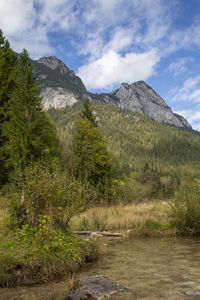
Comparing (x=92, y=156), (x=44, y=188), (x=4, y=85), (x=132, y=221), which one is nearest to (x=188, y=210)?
(x=132, y=221)

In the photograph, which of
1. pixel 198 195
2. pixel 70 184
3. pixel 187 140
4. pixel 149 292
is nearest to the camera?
pixel 149 292

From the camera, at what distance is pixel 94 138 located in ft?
83.7

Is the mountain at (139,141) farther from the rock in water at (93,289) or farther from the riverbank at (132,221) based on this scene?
the rock in water at (93,289)

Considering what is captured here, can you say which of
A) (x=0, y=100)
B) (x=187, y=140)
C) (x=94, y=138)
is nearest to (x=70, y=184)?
(x=0, y=100)

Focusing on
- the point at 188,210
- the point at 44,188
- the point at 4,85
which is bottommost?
the point at 188,210

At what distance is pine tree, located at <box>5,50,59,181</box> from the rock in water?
1472cm

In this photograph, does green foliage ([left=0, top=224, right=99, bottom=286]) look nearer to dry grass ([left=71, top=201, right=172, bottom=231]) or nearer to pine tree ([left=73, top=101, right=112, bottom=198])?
dry grass ([left=71, top=201, right=172, bottom=231])

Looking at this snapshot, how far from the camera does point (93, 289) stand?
159 inches

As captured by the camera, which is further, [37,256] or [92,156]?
[92,156]

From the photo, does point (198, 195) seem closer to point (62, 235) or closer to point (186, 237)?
point (186, 237)

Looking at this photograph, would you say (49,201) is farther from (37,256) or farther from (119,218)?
(119,218)

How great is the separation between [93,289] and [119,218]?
862 cm

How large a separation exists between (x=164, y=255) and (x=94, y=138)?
19205mm

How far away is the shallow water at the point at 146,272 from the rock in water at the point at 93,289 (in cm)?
17
